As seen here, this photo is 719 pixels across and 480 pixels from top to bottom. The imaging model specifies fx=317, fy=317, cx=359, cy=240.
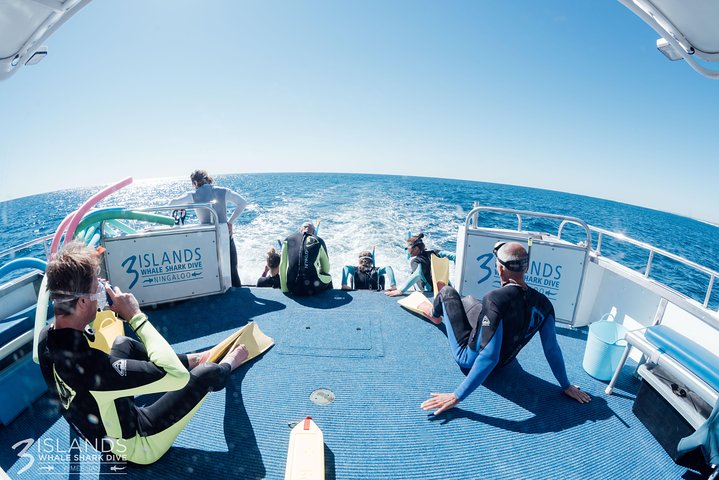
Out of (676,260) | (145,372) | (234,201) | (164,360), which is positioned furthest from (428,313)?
(234,201)

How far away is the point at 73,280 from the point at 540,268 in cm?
509

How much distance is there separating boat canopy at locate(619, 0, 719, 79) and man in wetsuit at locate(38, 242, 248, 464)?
11.4 feet

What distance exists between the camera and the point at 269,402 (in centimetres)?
291

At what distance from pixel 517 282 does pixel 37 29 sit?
369cm

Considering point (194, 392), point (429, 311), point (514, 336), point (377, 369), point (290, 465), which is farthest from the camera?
point (429, 311)

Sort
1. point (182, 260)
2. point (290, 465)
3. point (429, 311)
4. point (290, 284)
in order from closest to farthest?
point (290, 465)
point (429, 311)
point (182, 260)
point (290, 284)

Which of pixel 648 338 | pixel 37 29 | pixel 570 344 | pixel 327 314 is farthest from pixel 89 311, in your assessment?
pixel 570 344

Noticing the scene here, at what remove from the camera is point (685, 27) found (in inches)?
68.9

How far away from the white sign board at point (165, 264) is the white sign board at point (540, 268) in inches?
156

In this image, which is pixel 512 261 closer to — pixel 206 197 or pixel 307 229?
pixel 307 229

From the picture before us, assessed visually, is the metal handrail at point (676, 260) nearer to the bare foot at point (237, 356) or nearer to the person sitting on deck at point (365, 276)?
the person sitting on deck at point (365, 276)

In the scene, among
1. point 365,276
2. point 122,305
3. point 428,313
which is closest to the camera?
point 122,305

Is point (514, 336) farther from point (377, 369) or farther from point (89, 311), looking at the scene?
point (89, 311)

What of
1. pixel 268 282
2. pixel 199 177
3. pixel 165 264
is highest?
pixel 199 177
